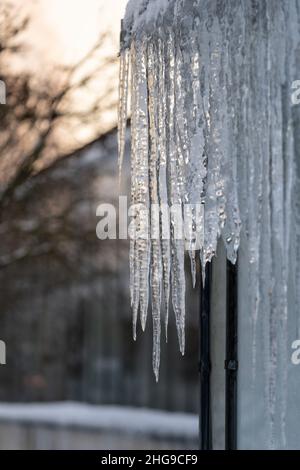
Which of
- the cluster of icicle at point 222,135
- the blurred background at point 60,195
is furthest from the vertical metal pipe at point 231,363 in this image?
the blurred background at point 60,195

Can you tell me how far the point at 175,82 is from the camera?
2598 millimetres

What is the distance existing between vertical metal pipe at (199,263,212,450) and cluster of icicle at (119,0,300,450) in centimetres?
15

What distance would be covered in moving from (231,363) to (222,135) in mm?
646

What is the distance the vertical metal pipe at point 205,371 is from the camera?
274cm

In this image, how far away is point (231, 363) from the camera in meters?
2.62

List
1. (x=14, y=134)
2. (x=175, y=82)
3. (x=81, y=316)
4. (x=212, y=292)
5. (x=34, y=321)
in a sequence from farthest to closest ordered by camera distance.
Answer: (x=81, y=316) → (x=34, y=321) → (x=14, y=134) → (x=212, y=292) → (x=175, y=82)

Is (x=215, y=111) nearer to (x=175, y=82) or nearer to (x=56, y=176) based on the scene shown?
(x=175, y=82)

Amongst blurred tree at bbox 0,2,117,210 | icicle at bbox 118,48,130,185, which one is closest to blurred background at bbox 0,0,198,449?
blurred tree at bbox 0,2,117,210

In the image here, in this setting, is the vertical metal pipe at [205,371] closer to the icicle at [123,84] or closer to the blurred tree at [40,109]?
the icicle at [123,84]

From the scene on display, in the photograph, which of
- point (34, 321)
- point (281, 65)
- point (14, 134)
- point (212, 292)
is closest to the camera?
point (281, 65)

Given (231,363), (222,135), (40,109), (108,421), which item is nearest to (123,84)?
(222,135)

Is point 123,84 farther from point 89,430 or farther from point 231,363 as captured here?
point 89,430
